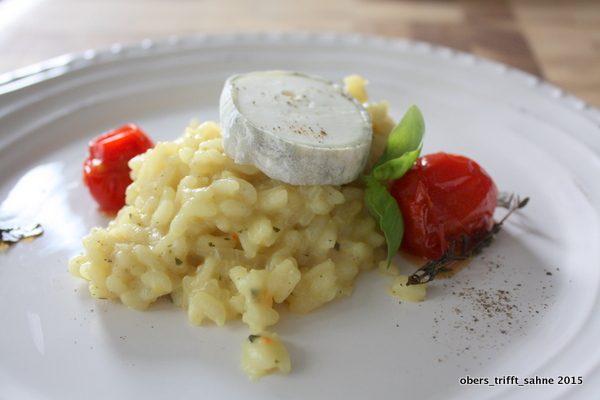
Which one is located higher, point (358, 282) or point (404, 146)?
point (404, 146)

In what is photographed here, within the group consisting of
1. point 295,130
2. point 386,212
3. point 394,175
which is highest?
point 295,130

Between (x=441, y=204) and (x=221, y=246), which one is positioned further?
(x=441, y=204)

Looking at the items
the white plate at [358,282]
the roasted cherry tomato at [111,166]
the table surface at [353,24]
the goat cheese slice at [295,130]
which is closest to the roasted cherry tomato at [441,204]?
the white plate at [358,282]

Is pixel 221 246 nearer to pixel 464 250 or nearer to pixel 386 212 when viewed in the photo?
pixel 386 212

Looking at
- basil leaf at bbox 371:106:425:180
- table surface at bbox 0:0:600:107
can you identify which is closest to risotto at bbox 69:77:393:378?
basil leaf at bbox 371:106:425:180

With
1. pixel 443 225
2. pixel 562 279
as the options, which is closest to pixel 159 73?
pixel 443 225

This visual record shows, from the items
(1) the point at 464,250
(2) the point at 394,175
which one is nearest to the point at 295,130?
(2) the point at 394,175

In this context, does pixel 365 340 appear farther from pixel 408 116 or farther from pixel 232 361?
pixel 408 116

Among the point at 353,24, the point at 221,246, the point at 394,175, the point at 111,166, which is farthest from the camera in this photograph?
the point at 353,24

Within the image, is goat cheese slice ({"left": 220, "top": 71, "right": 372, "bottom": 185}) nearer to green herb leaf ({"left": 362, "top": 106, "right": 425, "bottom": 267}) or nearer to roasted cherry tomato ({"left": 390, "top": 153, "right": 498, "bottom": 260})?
green herb leaf ({"left": 362, "top": 106, "right": 425, "bottom": 267})
